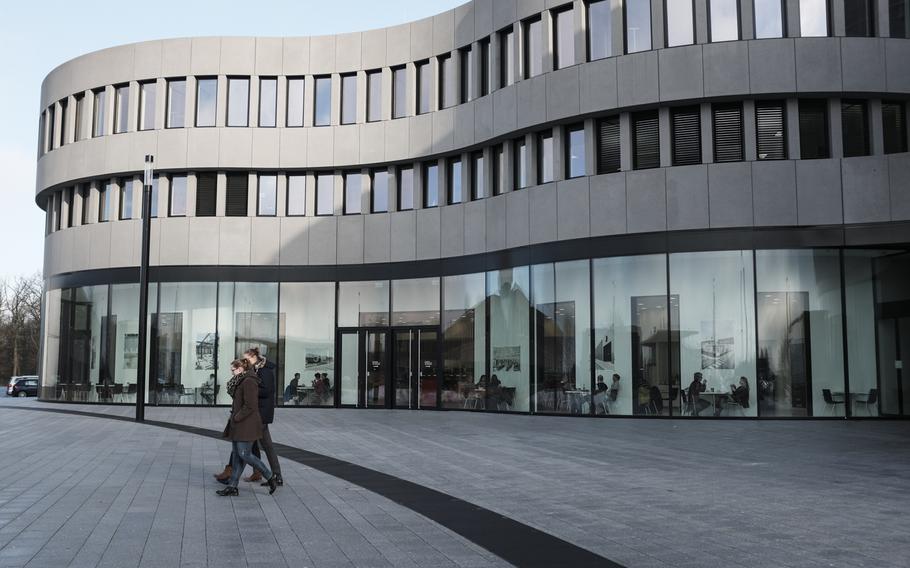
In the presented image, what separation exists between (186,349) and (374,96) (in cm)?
1138

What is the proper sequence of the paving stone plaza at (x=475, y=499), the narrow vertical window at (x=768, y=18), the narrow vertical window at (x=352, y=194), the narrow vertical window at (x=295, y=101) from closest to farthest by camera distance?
the paving stone plaza at (x=475, y=499) → the narrow vertical window at (x=768, y=18) → the narrow vertical window at (x=352, y=194) → the narrow vertical window at (x=295, y=101)

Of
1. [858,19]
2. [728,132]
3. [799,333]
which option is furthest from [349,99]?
[799,333]

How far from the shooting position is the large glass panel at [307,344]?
3134cm

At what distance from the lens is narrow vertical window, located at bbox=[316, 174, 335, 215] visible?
Result: 3209 centimetres

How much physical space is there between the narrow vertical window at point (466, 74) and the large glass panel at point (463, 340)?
604 centimetres

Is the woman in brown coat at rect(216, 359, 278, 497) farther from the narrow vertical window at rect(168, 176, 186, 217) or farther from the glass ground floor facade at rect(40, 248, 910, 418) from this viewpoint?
the narrow vertical window at rect(168, 176, 186, 217)

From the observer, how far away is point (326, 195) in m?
32.2

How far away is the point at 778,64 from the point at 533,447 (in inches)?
518

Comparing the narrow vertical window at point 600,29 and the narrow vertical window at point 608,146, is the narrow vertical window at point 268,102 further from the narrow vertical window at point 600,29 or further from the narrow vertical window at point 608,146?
the narrow vertical window at point 608,146

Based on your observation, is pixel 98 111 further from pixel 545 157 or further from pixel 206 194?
pixel 545 157

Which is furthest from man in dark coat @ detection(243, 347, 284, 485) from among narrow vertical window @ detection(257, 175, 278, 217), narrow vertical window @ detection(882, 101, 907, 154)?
narrow vertical window @ detection(257, 175, 278, 217)

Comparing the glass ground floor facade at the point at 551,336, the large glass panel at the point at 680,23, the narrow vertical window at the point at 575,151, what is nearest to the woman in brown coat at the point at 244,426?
the glass ground floor facade at the point at 551,336

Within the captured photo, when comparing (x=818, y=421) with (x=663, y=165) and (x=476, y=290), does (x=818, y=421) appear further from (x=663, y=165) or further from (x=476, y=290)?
(x=476, y=290)

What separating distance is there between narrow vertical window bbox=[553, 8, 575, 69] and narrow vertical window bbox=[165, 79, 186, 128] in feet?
47.4
